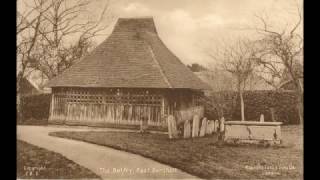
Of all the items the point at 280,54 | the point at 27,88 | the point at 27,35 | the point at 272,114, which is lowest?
the point at 272,114

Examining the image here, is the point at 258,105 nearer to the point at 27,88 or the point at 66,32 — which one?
the point at 66,32

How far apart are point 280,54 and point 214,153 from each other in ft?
5.74

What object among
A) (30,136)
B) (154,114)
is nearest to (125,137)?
(154,114)

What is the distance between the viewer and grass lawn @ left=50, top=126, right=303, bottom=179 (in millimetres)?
6410

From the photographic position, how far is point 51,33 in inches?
264

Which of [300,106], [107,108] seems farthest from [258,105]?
[107,108]

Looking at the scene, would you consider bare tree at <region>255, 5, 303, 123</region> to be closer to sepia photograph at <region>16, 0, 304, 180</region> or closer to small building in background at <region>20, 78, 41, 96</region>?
sepia photograph at <region>16, 0, 304, 180</region>

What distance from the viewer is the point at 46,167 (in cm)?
633

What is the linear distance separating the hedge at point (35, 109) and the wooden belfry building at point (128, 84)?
0.12 m

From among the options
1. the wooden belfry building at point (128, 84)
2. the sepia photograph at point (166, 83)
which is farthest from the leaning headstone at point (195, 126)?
the wooden belfry building at point (128, 84)

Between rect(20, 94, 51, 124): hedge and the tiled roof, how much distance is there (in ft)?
0.98

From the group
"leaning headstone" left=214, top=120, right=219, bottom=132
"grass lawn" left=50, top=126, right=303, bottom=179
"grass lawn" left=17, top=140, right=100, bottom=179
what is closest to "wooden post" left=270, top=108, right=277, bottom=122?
"grass lawn" left=50, top=126, right=303, bottom=179

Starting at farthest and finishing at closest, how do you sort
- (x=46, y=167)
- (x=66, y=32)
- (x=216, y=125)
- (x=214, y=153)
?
1. (x=216, y=125)
2. (x=66, y=32)
3. (x=214, y=153)
4. (x=46, y=167)
